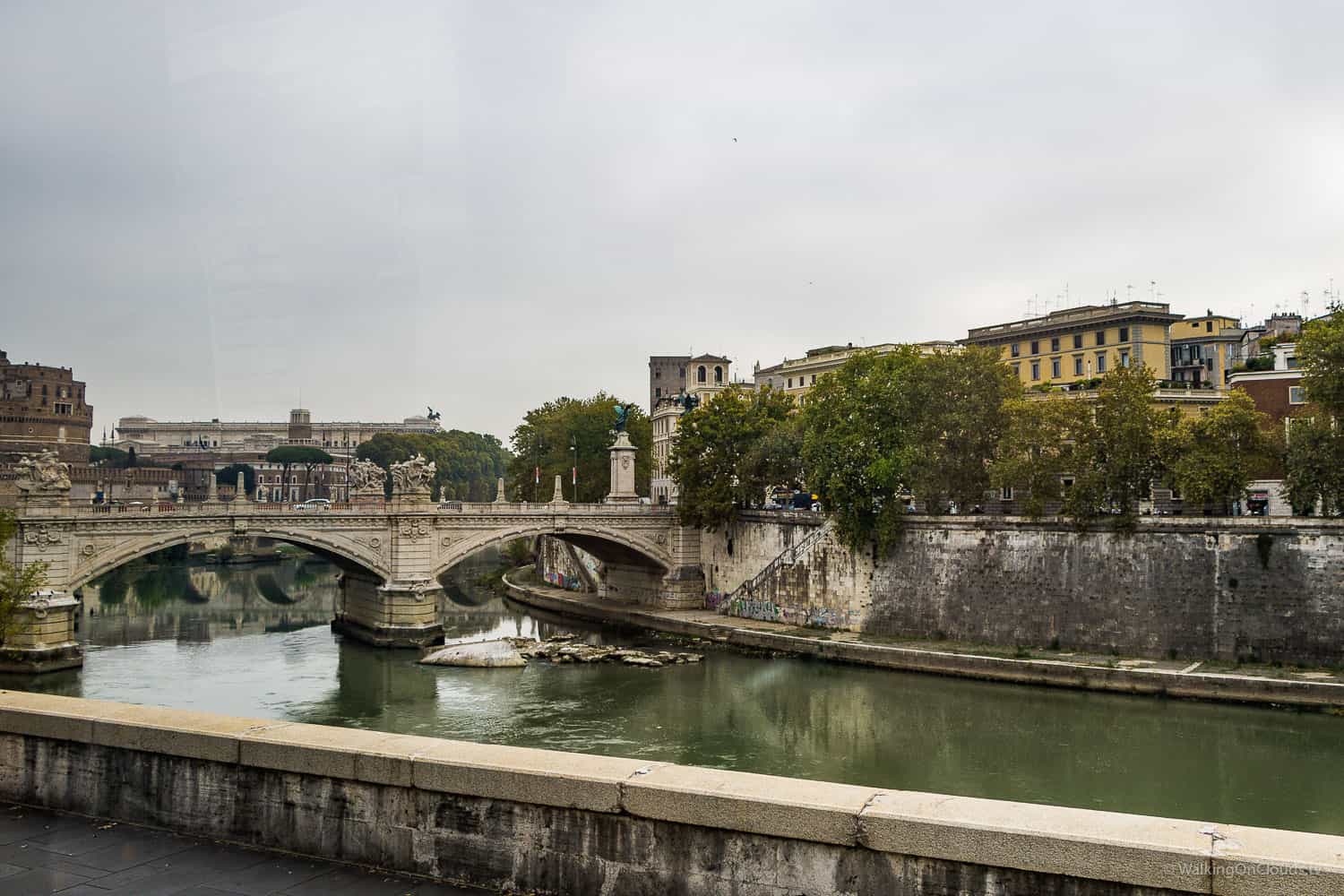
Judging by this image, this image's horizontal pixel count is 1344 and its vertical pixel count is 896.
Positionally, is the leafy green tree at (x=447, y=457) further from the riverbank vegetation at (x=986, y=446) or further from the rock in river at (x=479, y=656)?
the rock in river at (x=479, y=656)

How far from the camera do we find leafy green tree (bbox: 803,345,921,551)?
119ft

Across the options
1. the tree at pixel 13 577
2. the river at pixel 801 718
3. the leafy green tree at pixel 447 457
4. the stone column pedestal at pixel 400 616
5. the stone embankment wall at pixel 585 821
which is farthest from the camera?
the leafy green tree at pixel 447 457

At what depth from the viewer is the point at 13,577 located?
1134 inches

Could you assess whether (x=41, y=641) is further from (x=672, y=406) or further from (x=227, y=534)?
(x=672, y=406)

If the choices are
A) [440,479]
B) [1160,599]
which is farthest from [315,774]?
[440,479]

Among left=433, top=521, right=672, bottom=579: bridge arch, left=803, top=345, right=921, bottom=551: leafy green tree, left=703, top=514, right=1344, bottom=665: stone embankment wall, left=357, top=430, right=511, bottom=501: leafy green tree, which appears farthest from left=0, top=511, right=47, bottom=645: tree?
left=357, top=430, right=511, bottom=501: leafy green tree

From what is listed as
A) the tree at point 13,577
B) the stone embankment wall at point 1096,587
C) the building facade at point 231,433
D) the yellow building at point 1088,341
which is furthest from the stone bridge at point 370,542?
the building facade at point 231,433

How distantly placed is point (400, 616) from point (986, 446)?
797 inches

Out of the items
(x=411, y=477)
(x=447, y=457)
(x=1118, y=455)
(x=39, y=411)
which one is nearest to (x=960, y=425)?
(x=1118, y=455)

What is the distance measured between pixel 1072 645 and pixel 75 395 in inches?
3027

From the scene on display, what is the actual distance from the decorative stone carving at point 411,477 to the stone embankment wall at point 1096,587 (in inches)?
509

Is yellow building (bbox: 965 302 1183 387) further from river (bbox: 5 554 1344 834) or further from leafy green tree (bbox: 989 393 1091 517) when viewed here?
river (bbox: 5 554 1344 834)

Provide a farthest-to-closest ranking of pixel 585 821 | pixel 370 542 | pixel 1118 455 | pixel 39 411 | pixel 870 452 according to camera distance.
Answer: pixel 39 411 < pixel 370 542 < pixel 870 452 < pixel 1118 455 < pixel 585 821

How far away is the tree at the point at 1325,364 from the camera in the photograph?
2920 cm
